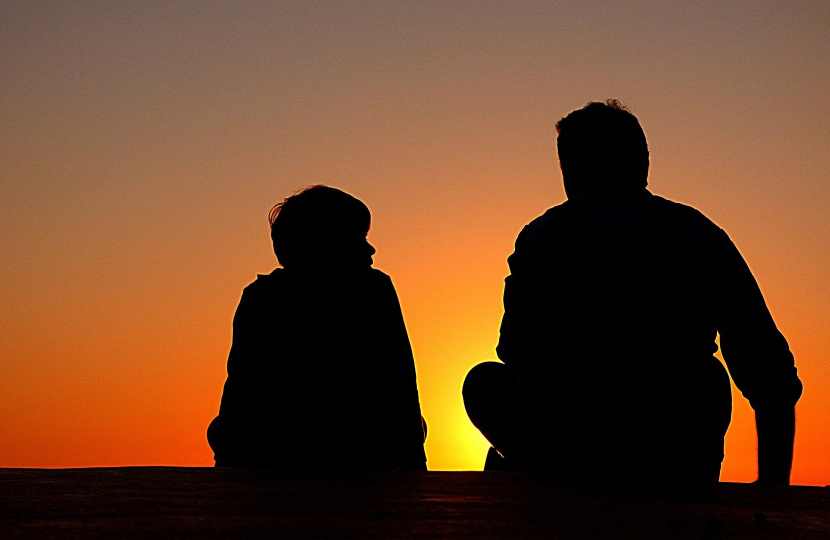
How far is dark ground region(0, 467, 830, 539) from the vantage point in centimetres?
168

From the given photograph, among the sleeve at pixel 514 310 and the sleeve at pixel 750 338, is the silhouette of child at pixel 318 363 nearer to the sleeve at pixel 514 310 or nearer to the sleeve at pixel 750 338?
the sleeve at pixel 514 310

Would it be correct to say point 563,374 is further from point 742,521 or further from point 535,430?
point 742,521

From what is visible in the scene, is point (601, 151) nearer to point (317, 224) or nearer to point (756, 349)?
point (756, 349)

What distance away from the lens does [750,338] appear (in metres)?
3.04

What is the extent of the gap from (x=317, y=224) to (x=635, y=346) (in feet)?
3.54

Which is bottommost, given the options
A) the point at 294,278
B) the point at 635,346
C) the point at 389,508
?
the point at 389,508

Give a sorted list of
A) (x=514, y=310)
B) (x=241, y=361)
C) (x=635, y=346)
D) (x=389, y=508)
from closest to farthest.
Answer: (x=389, y=508) < (x=635, y=346) < (x=514, y=310) < (x=241, y=361)

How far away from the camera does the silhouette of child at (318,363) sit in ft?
11.4

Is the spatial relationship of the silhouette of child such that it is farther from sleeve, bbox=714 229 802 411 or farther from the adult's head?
sleeve, bbox=714 229 802 411

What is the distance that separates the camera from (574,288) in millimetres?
3010

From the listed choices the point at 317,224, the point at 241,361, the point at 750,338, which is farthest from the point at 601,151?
the point at 241,361

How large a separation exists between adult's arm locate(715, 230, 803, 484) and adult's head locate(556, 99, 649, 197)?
0.32 metres

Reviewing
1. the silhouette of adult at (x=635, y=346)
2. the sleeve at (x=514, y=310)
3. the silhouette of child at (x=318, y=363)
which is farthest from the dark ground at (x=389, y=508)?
the silhouette of child at (x=318, y=363)

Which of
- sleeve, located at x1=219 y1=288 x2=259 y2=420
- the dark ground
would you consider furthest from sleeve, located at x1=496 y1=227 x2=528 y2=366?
sleeve, located at x1=219 y1=288 x2=259 y2=420
